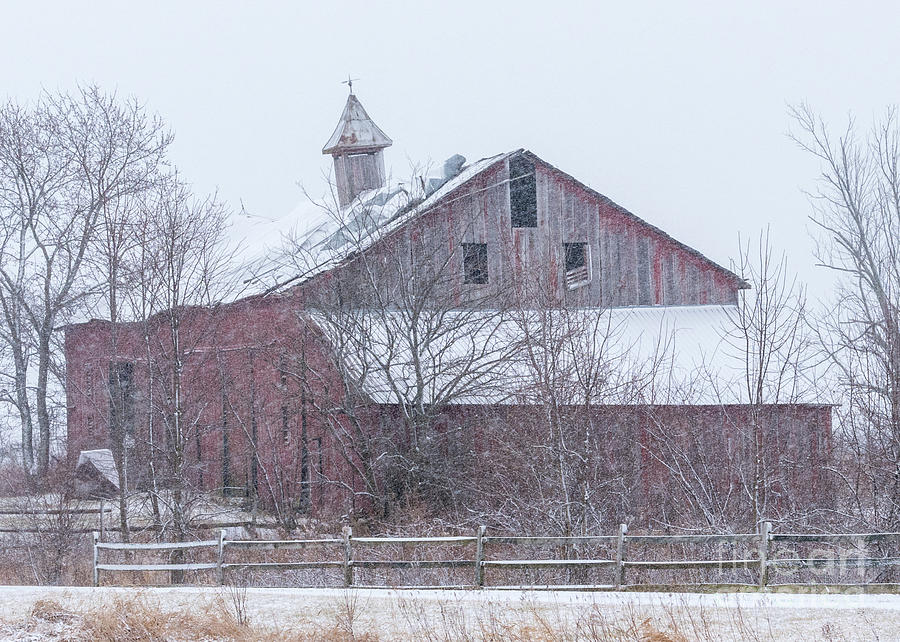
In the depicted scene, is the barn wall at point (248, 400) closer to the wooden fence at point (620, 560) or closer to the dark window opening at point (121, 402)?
the dark window opening at point (121, 402)

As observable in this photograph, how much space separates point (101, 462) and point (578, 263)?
1319 cm

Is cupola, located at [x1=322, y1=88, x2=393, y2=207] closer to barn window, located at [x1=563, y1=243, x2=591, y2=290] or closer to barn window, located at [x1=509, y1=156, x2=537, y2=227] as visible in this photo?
barn window, located at [x1=509, y1=156, x2=537, y2=227]

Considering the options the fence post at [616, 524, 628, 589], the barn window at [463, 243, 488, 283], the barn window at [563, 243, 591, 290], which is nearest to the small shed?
the barn window at [463, 243, 488, 283]

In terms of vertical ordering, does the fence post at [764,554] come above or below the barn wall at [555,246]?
below

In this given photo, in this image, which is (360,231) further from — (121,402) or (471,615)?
(471,615)

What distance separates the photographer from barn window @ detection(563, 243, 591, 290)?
2755cm

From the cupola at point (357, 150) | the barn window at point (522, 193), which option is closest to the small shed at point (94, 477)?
the barn window at point (522, 193)

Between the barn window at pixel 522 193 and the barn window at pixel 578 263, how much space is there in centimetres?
121

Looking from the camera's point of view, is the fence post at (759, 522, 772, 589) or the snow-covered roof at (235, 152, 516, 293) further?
the snow-covered roof at (235, 152, 516, 293)

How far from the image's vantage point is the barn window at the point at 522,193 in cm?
2700

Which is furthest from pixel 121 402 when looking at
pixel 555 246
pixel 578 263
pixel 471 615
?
pixel 471 615

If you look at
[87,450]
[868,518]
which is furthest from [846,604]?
[87,450]

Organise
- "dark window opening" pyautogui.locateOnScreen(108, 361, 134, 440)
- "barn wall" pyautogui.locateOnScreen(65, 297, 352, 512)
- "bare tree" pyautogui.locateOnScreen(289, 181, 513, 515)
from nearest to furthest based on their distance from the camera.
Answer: "bare tree" pyautogui.locateOnScreen(289, 181, 513, 515) < "barn wall" pyautogui.locateOnScreen(65, 297, 352, 512) < "dark window opening" pyautogui.locateOnScreen(108, 361, 134, 440)

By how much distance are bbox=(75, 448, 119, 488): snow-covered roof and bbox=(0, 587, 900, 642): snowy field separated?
536 inches
